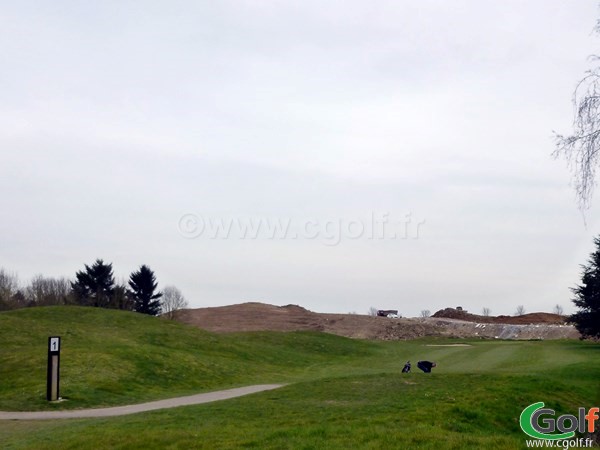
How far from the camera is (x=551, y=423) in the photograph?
15.6 meters

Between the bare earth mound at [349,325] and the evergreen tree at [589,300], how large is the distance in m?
18.4

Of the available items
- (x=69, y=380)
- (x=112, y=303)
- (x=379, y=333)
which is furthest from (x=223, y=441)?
(x=112, y=303)

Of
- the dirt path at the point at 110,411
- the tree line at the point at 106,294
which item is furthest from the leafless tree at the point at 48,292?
the dirt path at the point at 110,411

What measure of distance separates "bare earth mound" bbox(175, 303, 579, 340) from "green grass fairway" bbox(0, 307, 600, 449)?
22.8 meters

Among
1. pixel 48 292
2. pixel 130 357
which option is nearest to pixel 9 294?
pixel 48 292

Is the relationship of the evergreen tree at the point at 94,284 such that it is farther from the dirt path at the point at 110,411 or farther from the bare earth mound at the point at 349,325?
the dirt path at the point at 110,411

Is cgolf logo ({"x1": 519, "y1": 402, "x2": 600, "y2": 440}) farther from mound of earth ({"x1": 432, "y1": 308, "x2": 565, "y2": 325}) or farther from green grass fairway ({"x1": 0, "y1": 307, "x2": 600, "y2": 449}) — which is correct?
mound of earth ({"x1": 432, "y1": 308, "x2": 565, "y2": 325})

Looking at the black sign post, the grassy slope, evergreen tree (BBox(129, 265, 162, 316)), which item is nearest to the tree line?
evergreen tree (BBox(129, 265, 162, 316))

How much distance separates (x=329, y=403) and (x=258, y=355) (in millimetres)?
26430

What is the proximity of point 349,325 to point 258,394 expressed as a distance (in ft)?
185

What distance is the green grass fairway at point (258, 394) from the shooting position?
506 inches

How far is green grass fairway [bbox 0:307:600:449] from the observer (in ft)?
42.2

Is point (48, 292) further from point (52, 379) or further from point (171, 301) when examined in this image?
point (52, 379)

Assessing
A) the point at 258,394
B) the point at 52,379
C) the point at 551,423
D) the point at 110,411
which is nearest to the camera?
the point at 551,423
